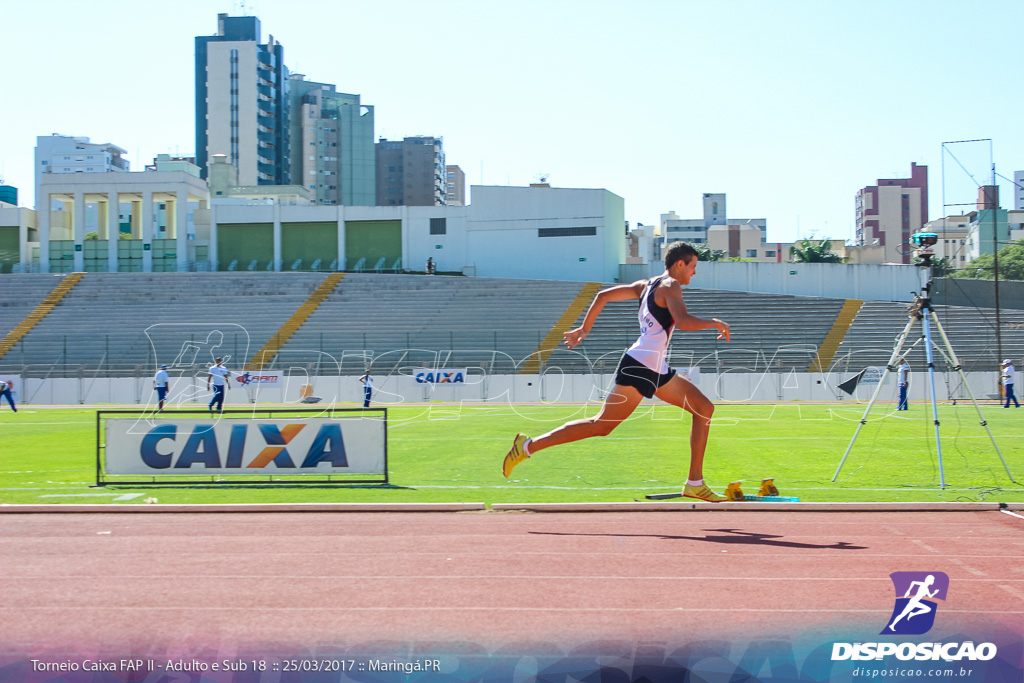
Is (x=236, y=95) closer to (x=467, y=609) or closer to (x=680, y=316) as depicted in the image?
(x=680, y=316)

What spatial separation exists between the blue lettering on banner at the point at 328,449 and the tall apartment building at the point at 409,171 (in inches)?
5025

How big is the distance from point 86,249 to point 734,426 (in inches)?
2214

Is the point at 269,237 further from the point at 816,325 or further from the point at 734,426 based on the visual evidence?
the point at 734,426

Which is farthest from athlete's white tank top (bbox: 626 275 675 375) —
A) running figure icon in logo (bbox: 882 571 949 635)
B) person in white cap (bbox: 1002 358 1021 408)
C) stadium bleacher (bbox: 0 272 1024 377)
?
stadium bleacher (bbox: 0 272 1024 377)

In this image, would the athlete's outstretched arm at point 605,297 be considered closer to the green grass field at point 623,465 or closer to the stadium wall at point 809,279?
the green grass field at point 623,465

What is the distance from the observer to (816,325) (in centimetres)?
4481

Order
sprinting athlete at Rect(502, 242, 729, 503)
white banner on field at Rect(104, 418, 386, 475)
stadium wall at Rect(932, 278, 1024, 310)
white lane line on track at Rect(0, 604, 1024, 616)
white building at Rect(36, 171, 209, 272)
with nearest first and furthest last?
1. white lane line on track at Rect(0, 604, 1024, 616)
2. sprinting athlete at Rect(502, 242, 729, 503)
3. white banner on field at Rect(104, 418, 386, 475)
4. stadium wall at Rect(932, 278, 1024, 310)
5. white building at Rect(36, 171, 209, 272)

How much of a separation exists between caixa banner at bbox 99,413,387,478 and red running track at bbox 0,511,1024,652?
2156 mm

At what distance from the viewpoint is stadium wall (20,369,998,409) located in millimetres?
35969

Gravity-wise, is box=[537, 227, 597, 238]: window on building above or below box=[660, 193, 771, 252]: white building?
below

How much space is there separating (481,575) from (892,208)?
142733 mm

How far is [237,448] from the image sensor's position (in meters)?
11.1

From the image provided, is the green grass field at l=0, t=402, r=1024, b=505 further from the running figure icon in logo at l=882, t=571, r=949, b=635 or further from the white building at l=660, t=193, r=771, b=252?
the white building at l=660, t=193, r=771, b=252

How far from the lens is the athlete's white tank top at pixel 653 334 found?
7.84m
